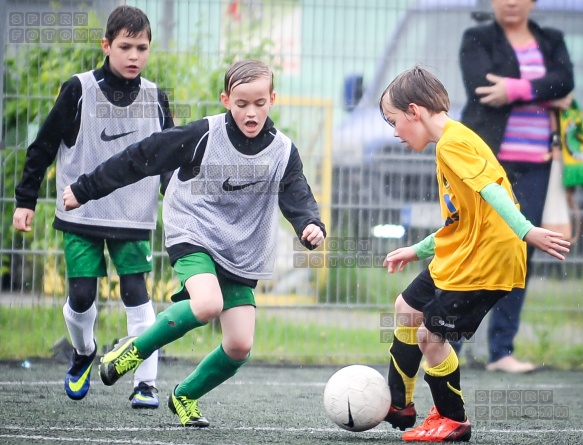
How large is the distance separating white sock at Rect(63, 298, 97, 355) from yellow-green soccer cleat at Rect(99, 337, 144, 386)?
942mm

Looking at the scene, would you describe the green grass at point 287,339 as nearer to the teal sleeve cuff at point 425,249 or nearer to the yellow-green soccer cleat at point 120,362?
the yellow-green soccer cleat at point 120,362

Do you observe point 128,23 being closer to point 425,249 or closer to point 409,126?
point 409,126

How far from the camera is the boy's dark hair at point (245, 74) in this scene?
4969 millimetres

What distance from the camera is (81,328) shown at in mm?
5918

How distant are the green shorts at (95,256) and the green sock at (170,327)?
1.00 metres

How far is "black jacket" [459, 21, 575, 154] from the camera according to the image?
297 inches

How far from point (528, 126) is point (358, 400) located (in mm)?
3427

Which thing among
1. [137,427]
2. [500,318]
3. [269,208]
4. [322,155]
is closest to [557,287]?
[500,318]

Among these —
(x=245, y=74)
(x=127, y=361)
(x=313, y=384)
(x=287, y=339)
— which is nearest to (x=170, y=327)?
(x=127, y=361)

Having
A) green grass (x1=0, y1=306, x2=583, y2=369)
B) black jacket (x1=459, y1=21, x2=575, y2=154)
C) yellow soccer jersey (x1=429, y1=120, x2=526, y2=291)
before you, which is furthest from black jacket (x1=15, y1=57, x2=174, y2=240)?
black jacket (x1=459, y1=21, x2=575, y2=154)

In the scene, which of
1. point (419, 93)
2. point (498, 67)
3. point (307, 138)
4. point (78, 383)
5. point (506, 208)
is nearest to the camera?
point (506, 208)

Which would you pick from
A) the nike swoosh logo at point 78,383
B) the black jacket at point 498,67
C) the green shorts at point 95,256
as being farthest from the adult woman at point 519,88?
the nike swoosh logo at point 78,383

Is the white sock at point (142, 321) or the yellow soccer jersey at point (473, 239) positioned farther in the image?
the white sock at point (142, 321)

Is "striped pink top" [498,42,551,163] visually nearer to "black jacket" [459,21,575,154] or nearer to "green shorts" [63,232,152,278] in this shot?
"black jacket" [459,21,575,154]
